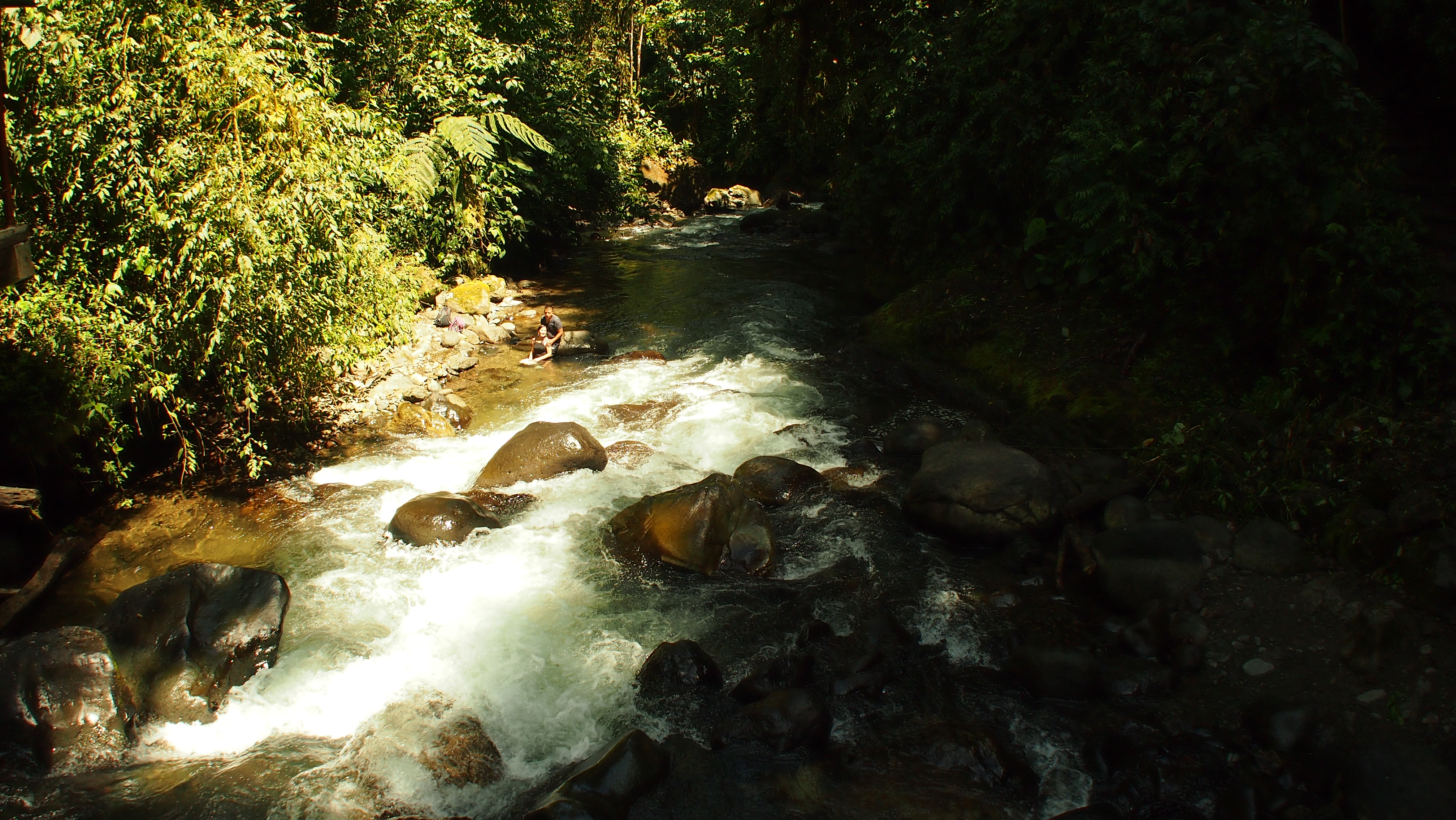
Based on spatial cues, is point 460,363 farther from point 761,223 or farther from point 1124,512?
point 761,223

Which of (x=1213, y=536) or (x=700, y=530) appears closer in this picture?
(x=1213, y=536)

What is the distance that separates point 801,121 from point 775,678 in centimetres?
1132

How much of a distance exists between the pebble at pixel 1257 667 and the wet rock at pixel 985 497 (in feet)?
6.39

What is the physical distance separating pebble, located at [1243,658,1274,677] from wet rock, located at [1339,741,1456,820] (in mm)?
868

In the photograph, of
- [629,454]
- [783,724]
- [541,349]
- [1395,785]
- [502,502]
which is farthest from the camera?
[541,349]

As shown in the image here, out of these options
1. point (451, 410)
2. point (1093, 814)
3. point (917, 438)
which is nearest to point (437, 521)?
point (451, 410)

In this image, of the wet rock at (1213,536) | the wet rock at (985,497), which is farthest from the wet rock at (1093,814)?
the wet rock at (985,497)

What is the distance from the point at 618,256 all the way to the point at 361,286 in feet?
42.7

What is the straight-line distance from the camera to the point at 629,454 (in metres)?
9.23

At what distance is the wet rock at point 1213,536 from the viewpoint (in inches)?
247

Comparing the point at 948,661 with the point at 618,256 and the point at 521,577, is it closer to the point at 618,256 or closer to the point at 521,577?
the point at 521,577

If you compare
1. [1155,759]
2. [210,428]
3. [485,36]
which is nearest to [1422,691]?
[1155,759]

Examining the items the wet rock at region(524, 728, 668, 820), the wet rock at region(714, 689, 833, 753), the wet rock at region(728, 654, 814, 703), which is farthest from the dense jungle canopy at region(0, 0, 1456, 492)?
the wet rock at region(714, 689, 833, 753)

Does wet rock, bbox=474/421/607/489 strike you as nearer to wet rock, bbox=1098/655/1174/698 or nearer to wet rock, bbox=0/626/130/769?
wet rock, bbox=0/626/130/769
